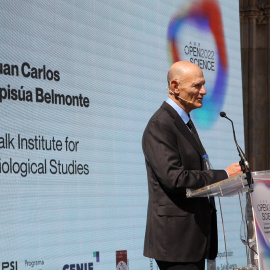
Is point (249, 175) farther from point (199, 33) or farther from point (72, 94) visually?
point (199, 33)

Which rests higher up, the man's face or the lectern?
the man's face

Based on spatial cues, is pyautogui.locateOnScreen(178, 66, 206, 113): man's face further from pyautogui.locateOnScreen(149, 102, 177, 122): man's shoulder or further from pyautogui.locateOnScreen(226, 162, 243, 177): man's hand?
pyautogui.locateOnScreen(226, 162, 243, 177): man's hand

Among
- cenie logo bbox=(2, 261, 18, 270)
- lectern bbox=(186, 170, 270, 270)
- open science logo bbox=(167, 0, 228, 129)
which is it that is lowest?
cenie logo bbox=(2, 261, 18, 270)

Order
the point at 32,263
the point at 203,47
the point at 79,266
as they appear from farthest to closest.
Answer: the point at 203,47, the point at 79,266, the point at 32,263

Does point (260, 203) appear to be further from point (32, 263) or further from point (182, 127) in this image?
point (32, 263)

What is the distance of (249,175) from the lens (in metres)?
2.73

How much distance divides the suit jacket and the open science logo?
9.10 feet

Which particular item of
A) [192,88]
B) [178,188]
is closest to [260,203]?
[178,188]

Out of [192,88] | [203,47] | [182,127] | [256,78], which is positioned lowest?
[182,127]

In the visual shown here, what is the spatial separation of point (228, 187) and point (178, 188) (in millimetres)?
235

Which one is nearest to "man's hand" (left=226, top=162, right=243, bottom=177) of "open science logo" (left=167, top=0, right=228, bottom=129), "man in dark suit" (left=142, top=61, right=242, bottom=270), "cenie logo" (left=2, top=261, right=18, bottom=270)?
"man in dark suit" (left=142, top=61, right=242, bottom=270)

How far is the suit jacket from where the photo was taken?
9.62ft

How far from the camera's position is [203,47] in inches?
244

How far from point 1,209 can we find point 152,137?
1425 millimetres
